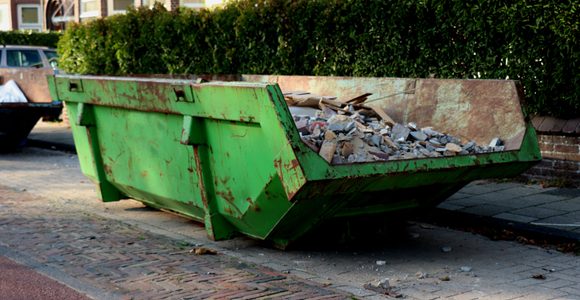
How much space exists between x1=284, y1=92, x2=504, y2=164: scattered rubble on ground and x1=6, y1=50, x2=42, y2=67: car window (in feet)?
33.2

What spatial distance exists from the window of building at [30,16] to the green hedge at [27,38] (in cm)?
847

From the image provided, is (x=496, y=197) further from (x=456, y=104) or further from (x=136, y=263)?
(x=136, y=263)

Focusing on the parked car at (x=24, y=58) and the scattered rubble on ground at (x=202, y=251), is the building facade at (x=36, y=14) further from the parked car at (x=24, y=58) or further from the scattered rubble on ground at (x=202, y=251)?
the scattered rubble on ground at (x=202, y=251)

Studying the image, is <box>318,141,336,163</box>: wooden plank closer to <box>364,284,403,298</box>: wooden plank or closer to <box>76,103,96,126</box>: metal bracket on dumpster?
<box>364,284,403,298</box>: wooden plank

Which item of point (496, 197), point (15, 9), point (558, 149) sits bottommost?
point (496, 197)

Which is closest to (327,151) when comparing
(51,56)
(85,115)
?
(85,115)

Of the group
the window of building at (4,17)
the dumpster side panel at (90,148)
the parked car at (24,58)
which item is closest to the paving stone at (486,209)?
the dumpster side panel at (90,148)

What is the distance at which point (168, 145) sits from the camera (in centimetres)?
454

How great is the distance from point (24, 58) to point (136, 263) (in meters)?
10.7

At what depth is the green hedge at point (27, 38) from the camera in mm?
20359

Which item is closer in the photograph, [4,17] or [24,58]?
[24,58]

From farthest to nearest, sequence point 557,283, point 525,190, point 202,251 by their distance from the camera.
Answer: point 525,190
point 202,251
point 557,283

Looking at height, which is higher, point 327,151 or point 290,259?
point 327,151

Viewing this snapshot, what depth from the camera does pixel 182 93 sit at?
13.6ft
